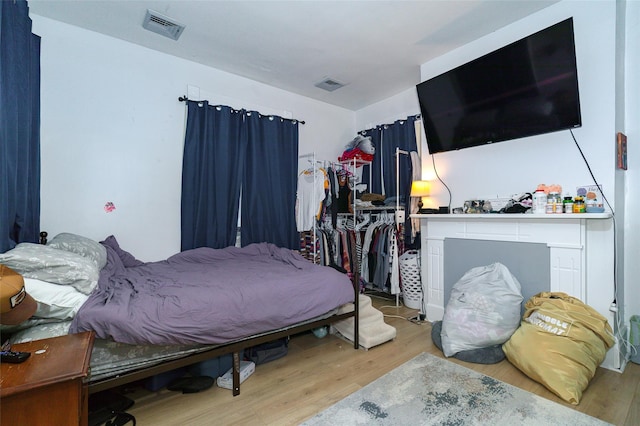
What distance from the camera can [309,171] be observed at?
3.91 m

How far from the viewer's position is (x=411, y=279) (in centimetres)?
343

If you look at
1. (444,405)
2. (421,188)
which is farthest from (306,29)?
(444,405)

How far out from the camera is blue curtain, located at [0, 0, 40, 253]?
156 centimetres

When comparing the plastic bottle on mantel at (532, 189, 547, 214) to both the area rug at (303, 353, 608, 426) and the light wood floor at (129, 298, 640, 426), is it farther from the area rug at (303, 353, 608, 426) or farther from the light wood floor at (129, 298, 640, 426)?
the area rug at (303, 353, 608, 426)

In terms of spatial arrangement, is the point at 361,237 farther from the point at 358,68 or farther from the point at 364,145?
the point at 358,68

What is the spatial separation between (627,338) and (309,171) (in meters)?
3.27

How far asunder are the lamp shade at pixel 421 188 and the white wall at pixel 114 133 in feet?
7.36

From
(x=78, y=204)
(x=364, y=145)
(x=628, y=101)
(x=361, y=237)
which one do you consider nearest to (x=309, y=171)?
(x=364, y=145)

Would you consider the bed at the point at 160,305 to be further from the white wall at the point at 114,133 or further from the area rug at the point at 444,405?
the area rug at the point at 444,405

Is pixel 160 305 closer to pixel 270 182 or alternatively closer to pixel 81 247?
pixel 81 247

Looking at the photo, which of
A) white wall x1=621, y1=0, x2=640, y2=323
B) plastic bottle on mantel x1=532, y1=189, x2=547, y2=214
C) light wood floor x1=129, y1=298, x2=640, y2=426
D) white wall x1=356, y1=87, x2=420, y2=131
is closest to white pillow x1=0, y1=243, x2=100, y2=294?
light wood floor x1=129, y1=298, x2=640, y2=426

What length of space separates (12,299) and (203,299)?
2.86 ft

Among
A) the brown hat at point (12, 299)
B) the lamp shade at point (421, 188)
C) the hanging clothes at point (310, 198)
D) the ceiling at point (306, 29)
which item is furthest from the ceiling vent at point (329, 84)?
the brown hat at point (12, 299)

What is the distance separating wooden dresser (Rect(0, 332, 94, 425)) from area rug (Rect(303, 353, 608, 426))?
3.58 feet
